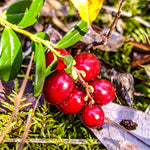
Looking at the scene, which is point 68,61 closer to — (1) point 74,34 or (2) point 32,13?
(1) point 74,34

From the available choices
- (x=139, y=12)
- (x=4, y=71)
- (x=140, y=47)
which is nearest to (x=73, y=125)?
(x=4, y=71)

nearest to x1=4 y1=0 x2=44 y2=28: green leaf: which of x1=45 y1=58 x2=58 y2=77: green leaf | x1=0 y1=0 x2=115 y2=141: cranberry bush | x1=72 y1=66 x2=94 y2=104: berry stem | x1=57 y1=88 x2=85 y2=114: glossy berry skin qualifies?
x1=0 y1=0 x2=115 y2=141: cranberry bush

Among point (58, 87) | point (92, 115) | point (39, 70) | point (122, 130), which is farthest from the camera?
point (122, 130)

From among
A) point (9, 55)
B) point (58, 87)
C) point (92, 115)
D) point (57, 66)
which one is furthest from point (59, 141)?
point (9, 55)

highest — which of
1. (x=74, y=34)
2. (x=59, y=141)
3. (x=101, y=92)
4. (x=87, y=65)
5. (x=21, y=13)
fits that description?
(x=21, y=13)

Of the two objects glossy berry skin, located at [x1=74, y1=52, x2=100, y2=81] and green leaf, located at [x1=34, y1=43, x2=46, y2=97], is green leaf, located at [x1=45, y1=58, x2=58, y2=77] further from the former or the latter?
glossy berry skin, located at [x1=74, y1=52, x2=100, y2=81]

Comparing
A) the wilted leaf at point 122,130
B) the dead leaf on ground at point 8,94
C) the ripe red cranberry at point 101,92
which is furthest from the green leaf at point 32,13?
the wilted leaf at point 122,130
